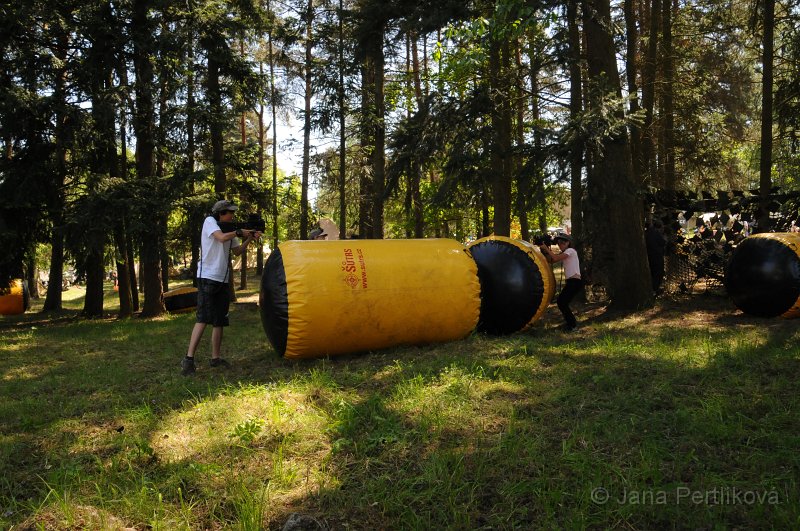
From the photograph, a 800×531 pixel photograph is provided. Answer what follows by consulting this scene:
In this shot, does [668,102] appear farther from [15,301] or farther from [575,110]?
[15,301]

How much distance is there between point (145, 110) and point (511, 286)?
1098 cm

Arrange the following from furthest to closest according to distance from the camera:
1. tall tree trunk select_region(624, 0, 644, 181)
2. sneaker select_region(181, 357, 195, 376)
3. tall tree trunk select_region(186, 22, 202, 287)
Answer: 1. tall tree trunk select_region(186, 22, 202, 287)
2. tall tree trunk select_region(624, 0, 644, 181)
3. sneaker select_region(181, 357, 195, 376)

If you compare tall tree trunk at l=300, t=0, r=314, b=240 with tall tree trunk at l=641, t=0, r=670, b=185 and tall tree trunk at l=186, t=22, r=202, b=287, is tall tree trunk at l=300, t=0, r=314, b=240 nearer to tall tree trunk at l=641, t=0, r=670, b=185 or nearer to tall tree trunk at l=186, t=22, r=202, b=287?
tall tree trunk at l=186, t=22, r=202, b=287

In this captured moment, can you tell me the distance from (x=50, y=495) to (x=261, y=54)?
25035 mm

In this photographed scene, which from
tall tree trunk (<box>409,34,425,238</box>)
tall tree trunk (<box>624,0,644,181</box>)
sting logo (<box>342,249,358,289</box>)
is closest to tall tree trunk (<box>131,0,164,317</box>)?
tall tree trunk (<box>409,34,425,238</box>)

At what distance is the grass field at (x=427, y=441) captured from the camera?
10.4ft

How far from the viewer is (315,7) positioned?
57.6ft

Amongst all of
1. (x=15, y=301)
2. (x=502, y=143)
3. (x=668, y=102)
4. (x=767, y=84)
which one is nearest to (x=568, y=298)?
(x=502, y=143)

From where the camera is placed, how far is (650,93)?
12945 millimetres

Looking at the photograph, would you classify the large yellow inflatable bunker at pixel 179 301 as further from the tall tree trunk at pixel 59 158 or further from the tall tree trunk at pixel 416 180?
the tall tree trunk at pixel 416 180

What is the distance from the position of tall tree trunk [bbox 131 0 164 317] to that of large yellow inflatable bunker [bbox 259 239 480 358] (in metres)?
7.57

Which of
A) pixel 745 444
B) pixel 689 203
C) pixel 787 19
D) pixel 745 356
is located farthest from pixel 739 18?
pixel 745 444

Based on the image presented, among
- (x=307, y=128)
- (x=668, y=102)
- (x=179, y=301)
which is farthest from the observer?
(x=307, y=128)

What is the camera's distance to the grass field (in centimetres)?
316
